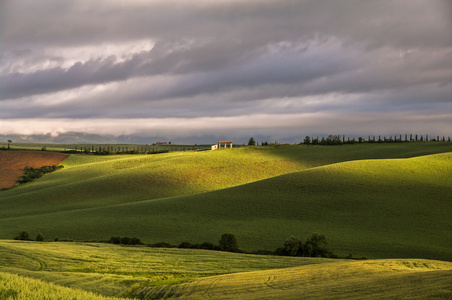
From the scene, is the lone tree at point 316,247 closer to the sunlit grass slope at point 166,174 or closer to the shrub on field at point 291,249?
the shrub on field at point 291,249

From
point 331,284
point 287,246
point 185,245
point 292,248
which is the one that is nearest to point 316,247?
point 292,248

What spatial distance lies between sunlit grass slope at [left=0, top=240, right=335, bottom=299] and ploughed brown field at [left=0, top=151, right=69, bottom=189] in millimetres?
69897

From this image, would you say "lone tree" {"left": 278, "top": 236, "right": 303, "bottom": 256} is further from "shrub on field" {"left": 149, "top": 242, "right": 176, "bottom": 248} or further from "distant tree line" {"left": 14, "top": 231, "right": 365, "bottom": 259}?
"shrub on field" {"left": 149, "top": 242, "right": 176, "bottom": 248}

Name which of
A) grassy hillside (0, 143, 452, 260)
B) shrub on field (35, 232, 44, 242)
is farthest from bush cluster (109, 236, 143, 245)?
shrub on field (35, 232, 44, 242)

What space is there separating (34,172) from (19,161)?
38.2 ft

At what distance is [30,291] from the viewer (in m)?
16.1

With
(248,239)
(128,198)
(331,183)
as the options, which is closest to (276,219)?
(248,239)

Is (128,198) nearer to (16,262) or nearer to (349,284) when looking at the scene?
(16,262)

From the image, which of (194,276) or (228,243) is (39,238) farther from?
(194,276)

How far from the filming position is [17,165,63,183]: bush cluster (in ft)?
324

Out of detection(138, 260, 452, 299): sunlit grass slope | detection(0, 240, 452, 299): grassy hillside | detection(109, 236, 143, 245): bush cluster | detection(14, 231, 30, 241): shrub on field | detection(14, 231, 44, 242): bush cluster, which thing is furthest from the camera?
detection(14, 231, 30, 241): shrub on field

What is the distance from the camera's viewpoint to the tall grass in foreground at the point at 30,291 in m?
15.4

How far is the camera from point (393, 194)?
60.7 meters

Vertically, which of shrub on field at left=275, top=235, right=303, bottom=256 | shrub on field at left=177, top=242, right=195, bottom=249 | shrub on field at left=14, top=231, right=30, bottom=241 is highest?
shrub on field at left=275, top=235, right=303, bottom=256
